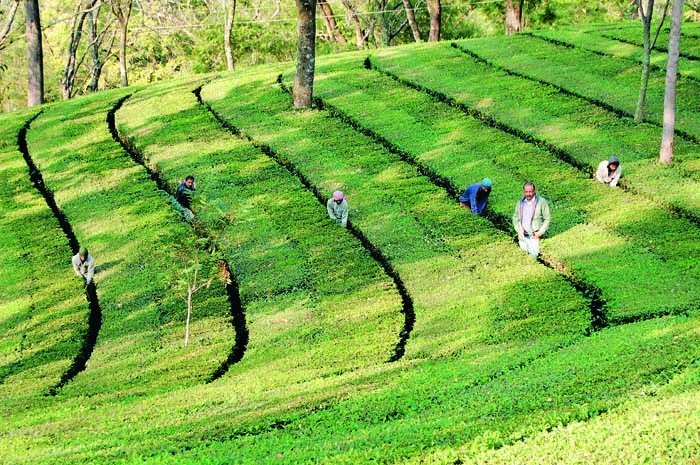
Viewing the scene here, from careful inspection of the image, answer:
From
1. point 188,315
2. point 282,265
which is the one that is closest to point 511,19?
point 282,265

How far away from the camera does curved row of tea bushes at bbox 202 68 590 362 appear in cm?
1891

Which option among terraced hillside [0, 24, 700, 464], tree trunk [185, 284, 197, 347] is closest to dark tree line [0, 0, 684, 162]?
terraced hillside [0, 24, 700, 464]

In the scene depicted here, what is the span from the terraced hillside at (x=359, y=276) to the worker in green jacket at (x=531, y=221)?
460mm

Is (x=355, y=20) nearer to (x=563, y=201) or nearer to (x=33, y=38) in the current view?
(x=33, y=38)

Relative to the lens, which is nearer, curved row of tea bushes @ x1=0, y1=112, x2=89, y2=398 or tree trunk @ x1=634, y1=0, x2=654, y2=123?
A: curved row of tea bushes @ x1=0, y1=112, x2=89, y2=398

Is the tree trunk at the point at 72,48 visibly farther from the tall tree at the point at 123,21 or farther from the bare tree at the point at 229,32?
the bare tree at the point at 229,32

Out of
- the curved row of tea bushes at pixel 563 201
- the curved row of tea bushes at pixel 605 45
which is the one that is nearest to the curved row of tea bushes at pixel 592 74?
the curved row of tea bushes at pixel 605 45

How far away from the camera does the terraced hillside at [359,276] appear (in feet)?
43.2

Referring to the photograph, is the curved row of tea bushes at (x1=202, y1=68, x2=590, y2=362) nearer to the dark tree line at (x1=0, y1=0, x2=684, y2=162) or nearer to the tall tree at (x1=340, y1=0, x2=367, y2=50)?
the dark tree line at (x1=0, y1=0, x2=684, y2=162)

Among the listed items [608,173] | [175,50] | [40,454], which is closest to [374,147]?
[608,173]

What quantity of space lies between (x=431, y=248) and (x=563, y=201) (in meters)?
4.93

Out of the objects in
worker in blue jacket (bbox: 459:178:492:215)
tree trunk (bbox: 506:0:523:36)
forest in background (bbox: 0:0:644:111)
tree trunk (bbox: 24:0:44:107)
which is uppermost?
tree trunk (bbox: 24:0:44:107)

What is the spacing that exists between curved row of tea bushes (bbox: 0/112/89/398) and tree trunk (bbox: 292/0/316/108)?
442 inches

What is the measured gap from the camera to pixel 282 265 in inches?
936
